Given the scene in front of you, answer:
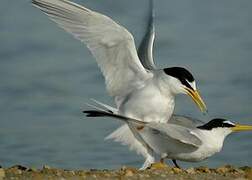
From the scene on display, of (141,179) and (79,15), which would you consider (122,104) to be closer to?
(79,15)

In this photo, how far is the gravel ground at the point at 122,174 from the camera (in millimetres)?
9651

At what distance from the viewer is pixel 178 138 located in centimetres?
1166

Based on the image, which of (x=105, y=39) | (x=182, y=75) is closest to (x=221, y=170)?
(x=182, y=75)

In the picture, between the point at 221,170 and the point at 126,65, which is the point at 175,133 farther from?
the point at 126,65

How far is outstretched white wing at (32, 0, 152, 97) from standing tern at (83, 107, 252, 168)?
753 millimetres

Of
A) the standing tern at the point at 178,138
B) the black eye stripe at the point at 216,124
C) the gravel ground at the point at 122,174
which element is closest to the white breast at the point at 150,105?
the standing tern at the point at 178,138

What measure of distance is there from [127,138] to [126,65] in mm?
1260

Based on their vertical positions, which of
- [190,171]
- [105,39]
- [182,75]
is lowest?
[190,171]

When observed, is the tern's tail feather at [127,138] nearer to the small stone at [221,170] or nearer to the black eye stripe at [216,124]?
the black eye stripe at [216,124]

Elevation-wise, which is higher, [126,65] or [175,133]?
[126,65]

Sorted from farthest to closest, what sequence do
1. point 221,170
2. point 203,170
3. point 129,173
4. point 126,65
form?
point 126,65 < point 221,170 < point 203,170 < point 129,173

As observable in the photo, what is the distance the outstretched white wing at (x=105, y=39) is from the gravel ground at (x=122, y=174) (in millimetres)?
2382

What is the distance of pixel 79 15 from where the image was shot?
12.6 m

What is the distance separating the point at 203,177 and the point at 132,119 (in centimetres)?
253
